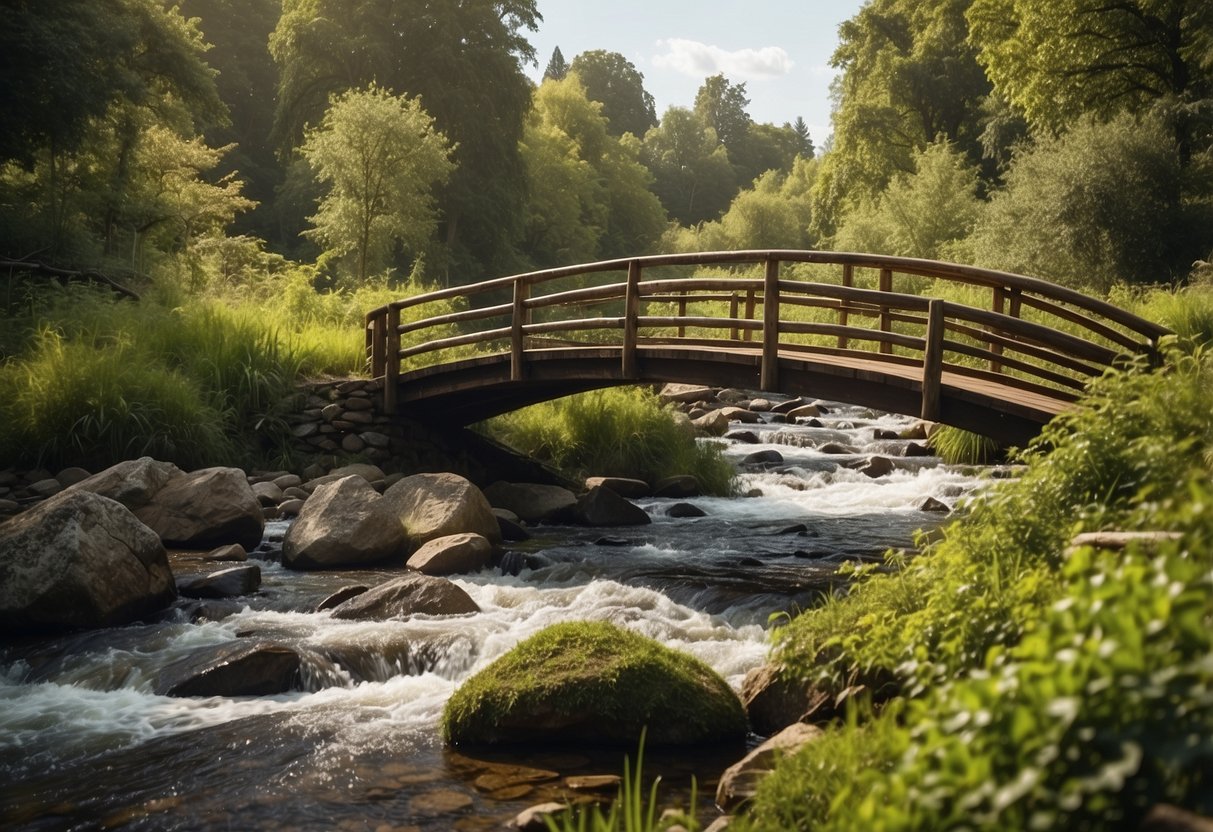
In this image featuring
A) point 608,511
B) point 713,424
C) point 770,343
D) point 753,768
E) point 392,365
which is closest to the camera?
point 753,768

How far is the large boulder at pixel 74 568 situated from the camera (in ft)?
24.9

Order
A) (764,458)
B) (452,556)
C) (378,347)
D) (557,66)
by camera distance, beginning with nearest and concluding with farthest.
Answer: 1. (452,556)
2. (378,347)
3. (764,458)
4. (557,66)

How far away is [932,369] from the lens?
8938 mm

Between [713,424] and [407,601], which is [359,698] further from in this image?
[713,424]

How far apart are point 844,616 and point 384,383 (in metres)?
9.25

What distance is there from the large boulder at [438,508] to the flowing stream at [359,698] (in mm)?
604

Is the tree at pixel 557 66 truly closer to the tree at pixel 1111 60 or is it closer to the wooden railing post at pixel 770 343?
the tree at pixel 1111 60

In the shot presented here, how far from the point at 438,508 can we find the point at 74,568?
366cm

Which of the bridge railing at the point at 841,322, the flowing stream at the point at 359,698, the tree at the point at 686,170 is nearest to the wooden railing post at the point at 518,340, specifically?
the bridge railing at the point at 841,322

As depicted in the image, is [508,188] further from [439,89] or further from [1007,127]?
[1007,127]

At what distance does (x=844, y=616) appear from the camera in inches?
225

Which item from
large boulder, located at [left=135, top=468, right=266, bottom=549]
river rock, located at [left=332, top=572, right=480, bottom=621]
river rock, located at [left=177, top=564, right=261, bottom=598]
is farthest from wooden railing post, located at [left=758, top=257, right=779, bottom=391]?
large boulder, located at [left=135, top=468, right=266, bottom=549]

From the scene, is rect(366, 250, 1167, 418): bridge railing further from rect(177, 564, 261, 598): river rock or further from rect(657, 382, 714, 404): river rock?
rect(657, 382, 714, 404): river rock

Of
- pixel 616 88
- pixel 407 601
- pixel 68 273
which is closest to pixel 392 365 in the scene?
pixel 407 601
